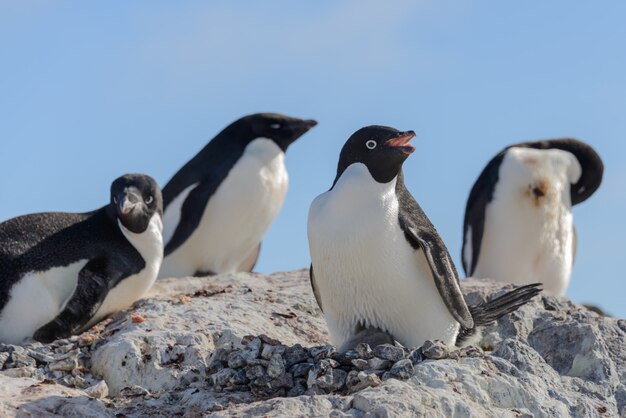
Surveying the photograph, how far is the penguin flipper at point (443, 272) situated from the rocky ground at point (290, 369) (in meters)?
0.39

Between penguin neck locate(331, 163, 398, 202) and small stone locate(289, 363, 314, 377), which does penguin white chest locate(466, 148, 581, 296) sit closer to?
penguin neck locate(331, 163, 398, 202)

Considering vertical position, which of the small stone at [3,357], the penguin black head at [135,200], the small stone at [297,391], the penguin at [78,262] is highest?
the penguin black head at [135,200]

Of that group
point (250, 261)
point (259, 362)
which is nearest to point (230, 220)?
point (250, 261)

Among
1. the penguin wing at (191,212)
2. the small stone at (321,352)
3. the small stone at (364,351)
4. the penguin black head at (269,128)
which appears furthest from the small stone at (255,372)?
the penguin black head at (269,128)

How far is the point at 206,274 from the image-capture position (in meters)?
13.8

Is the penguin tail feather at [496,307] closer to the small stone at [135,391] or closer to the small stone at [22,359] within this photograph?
the small stone at [135,391]

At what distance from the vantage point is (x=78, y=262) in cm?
976

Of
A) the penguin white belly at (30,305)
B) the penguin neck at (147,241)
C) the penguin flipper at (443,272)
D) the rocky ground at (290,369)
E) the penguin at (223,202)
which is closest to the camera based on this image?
the rocky ground at (290,369)

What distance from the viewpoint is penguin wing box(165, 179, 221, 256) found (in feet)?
44.4

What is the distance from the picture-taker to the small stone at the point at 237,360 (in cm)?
710

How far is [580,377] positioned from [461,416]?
6.20ft

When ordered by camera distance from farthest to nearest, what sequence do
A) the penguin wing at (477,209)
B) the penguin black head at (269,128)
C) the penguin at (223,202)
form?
1. the penguin wing at (477,209)
2. the penguin black head at (269,128)
3. the penguin at (223,202)

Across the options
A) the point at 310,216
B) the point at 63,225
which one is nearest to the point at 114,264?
the point at 63,225

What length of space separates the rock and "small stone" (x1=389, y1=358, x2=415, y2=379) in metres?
1.78
